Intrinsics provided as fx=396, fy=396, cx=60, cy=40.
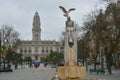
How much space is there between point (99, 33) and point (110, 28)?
126 inches

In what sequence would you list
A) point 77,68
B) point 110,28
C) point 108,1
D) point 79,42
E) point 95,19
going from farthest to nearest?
point 79,42 → point 95,19 → point 110,28 → point 108,1 → point 77,68

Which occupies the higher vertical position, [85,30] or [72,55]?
[85,30]

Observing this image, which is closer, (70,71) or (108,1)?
(70,71)

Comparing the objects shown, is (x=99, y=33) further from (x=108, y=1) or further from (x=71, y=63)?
(x=71, y=63)

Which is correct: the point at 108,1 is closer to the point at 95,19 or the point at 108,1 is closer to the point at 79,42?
the point at 95,19

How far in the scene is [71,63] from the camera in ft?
113

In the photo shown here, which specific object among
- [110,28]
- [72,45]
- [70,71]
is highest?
[110,28]

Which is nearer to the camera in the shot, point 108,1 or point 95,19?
point 108,1

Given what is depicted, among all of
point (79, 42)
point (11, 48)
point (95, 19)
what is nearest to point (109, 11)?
point (95, 19)

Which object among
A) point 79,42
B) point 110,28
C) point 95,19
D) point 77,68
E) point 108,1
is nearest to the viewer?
point 77,68

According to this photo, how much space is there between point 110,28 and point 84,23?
32.5 ft

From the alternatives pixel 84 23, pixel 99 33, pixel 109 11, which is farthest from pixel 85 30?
pixel 109 11

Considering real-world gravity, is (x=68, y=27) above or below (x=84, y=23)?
below

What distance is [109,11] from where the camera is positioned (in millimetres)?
50875
